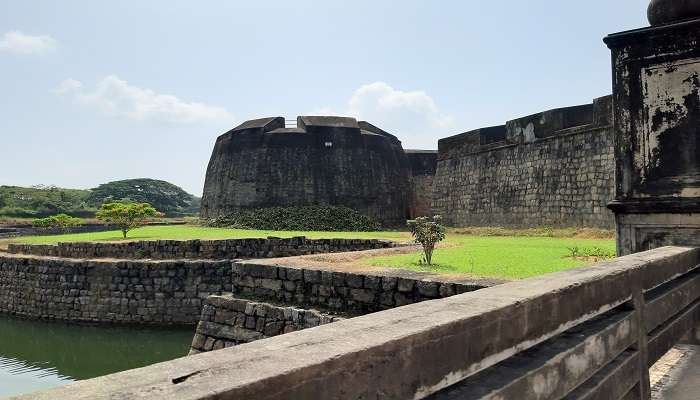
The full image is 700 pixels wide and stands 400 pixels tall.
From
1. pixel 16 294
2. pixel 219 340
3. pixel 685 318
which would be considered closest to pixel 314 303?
pixel 219 340

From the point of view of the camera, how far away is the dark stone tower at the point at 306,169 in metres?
29.2

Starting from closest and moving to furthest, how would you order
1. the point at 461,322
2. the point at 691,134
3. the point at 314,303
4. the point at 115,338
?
1. the point at 461,322
2. the point at 691,134
3. the point at 314,303
4. the point at 115,338

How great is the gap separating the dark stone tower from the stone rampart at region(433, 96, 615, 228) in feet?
17.7

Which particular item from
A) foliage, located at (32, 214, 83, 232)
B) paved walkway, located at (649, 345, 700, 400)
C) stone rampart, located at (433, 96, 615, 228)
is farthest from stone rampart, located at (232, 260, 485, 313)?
foliage, located at (32, 214, 83, 232)

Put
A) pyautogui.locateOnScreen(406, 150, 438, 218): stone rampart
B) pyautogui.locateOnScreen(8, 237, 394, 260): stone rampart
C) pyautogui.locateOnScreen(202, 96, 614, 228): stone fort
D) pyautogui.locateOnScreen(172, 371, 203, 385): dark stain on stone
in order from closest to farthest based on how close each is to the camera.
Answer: pyautogui.locateOnScreen(172, 371, 203, 385): dark stain on stone
pyautogui.locateOnScreen(8, 237, 394, 260): stone rampart
pyautogui.locateOnScreen(202, 96, 614, 228): stone fort
pyautogui.locateOnScreen(406, 150, 438, 218): stone rampart

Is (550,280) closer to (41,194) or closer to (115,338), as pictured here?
(115,338)

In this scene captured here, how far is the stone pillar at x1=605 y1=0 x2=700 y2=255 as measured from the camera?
5168mm

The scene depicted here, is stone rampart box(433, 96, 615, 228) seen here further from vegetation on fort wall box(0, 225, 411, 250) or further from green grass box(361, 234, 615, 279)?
green grass box(361, 234, 615, 279)

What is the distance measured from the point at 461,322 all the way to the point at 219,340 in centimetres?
573

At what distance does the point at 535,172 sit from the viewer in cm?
2006

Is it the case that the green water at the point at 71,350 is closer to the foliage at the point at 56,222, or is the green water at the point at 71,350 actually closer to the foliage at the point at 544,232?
the foliage at the point at 544,232

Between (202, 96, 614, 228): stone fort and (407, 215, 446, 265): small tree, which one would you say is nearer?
(407, 215, 446, 265): small tree

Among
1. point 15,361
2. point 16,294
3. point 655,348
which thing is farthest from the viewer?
point 16,294

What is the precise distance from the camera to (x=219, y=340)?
680 centimetres
